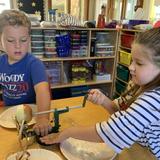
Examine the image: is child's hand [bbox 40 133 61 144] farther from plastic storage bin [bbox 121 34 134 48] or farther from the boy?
plastic storage bin [bbox 121 34 134 48]

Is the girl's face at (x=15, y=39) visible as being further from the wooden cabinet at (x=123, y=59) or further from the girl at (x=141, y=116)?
the wooden cabinet at (x=123, y=59)

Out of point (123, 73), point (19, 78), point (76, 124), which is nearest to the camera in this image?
point (76, 124)

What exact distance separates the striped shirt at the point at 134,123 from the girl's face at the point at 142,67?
0.05m

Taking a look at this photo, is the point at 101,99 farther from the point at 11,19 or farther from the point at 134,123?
the point at 11,19

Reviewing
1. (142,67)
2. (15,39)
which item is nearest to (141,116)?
(142,67)

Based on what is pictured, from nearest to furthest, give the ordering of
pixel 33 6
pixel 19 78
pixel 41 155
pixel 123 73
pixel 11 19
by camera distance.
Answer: pixel 41 155
pixel 11 19
pixel 19 78
pixel 123 73
pixel 33 6

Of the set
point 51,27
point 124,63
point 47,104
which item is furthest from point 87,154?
point 124,63

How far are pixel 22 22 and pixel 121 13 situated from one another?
88.9 inches

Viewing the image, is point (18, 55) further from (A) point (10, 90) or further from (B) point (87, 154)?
(B) point (87, 154)

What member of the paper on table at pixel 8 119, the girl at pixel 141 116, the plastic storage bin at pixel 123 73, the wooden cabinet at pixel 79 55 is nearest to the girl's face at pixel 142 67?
the girl at pixel 141 116

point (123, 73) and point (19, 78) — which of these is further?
point (123, 73)

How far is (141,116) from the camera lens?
0.56 m

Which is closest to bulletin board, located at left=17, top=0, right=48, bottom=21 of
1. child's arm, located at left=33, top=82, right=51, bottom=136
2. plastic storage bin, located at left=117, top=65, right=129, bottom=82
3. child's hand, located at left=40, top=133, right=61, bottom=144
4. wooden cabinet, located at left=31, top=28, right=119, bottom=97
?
wooden cabinet, located at left=31, top=28, right=119, bottom=97

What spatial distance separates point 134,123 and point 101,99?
33 cm
